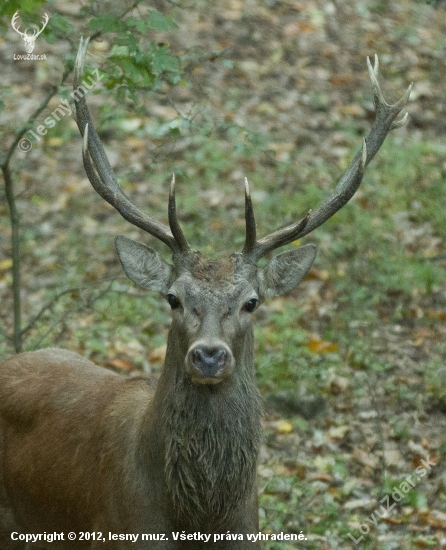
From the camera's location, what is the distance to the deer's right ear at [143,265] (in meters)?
5.11

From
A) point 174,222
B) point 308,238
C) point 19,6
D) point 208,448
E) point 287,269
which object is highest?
point 19,6

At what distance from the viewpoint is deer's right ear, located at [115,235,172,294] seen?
16.8 ft

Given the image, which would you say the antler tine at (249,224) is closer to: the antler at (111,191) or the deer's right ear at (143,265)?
the antler at (111,191)

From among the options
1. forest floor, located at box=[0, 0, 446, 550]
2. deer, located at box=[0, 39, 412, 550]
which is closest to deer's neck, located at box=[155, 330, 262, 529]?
deer, located at box=[0, 39, 412, 550]

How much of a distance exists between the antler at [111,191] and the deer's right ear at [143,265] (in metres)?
0.12

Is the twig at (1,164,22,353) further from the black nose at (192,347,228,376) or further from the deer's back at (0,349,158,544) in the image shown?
the black nose at (192,347,228,376)

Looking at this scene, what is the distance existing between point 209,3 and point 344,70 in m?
2.32

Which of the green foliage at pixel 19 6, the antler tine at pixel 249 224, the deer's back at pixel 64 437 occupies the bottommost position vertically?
the deer's back at pixel 64 437

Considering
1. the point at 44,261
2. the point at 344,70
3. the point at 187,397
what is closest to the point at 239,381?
the point at 187,397

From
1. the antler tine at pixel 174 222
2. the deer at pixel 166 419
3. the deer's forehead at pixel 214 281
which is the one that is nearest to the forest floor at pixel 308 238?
the deer at pixel 166 419

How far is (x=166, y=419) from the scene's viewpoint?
4684 mm

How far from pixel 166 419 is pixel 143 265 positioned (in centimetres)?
94

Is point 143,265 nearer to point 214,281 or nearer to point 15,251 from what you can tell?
point 214,281

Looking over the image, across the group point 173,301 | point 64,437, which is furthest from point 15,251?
point 173,301
